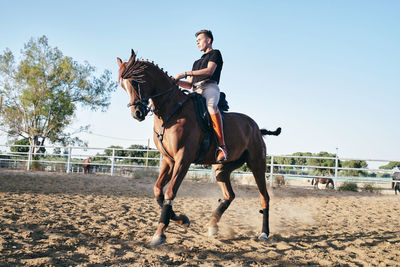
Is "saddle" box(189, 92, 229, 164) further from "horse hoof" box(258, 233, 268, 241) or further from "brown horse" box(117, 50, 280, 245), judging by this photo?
"horse hoof" box(258, 233, 268, 241)

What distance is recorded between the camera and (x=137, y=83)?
3545 millimetres

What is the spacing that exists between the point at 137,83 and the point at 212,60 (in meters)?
1.30

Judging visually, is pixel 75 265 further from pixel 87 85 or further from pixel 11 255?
pixel 87 85

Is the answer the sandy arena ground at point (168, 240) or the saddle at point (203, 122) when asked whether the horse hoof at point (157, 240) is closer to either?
the sandy arena ground at point (168, 240)

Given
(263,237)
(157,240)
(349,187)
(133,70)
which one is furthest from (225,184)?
(349,187)

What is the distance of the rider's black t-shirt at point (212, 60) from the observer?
4.35 metres

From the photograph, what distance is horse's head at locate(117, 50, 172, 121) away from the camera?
3.47 meters

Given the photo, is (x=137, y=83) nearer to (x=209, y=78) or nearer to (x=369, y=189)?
(x=209, y=78)

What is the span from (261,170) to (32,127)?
27.0m

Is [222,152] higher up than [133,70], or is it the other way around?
[133,70]

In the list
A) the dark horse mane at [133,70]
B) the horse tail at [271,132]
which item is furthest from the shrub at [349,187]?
the dark horse mane at [133,70]

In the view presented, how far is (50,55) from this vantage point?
26062 mm

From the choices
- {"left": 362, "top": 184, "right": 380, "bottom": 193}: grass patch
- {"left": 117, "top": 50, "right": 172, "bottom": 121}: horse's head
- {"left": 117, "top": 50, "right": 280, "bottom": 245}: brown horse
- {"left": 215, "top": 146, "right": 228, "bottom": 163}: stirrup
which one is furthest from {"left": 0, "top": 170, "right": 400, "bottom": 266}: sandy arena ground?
{"left": 362, "top": 184, "right": 380, "bottom": 193}: grass patch

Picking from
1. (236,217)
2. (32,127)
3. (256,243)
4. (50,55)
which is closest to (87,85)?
(50,55)
